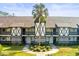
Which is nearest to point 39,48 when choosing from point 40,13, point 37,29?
point 37,29

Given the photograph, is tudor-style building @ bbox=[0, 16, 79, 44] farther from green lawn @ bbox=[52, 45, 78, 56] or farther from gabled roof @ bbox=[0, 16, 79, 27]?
green lawn @ bbox=[52, 45, 78, 56]

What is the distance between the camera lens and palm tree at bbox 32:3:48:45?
4.91 m

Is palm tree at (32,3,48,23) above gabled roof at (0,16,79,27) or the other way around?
above

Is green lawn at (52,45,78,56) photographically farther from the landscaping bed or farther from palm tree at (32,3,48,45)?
palm tree at (32,3,48,45)

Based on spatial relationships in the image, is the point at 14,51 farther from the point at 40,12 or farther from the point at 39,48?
the point at 40,12

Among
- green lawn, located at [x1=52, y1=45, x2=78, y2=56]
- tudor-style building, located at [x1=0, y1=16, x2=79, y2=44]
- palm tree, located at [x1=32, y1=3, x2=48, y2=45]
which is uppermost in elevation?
Result: palm tree, located at [x1=32, y1=3, x2=48, y2=45]


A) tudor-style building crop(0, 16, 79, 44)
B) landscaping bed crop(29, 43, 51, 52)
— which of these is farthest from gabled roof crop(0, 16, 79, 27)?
landscaping bed crop(29, 43, 51, 52)

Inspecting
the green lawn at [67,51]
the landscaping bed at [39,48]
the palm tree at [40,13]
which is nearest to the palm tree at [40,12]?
the palm tree at [40,13]

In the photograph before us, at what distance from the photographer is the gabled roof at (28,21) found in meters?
4.96

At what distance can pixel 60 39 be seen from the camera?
4992mm

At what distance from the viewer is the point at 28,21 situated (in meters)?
4.96

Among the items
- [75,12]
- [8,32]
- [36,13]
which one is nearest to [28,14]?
[36,13]

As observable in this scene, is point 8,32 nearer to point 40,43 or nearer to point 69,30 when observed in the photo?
point 40,43

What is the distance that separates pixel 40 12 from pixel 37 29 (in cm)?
29
